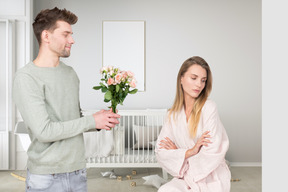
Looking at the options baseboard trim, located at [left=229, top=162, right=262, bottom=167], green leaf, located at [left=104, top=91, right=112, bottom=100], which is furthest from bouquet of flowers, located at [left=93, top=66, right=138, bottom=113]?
baseboard trim, located at [left=229, top=162, right=262, bottom=167]

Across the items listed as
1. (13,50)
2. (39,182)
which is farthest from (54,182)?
(13,50)

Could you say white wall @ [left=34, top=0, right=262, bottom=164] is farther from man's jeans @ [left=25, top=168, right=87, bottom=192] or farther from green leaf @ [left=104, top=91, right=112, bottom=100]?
man's jeans @ [left=25, top=168, right=87, bottom=192]

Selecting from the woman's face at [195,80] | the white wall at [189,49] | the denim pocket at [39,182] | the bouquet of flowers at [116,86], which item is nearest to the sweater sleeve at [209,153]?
the woman's face at [195,80]

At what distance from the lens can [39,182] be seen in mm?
1217

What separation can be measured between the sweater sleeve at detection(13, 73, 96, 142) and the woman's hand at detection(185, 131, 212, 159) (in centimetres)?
62

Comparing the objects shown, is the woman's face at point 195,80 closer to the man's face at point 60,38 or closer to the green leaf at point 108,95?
the green leaf at point 108,95

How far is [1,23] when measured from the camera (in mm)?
4473

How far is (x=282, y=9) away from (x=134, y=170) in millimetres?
4314

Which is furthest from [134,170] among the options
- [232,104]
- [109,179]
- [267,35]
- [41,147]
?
[267,35]

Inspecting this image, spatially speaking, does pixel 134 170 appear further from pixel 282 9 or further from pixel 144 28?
pixel 282 9

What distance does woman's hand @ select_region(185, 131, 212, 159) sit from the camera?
1573 millimetres

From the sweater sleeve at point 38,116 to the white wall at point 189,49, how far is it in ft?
12.0

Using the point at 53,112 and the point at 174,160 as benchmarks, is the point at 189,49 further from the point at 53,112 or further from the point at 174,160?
the point at 53,112

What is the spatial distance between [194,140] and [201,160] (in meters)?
0.13
